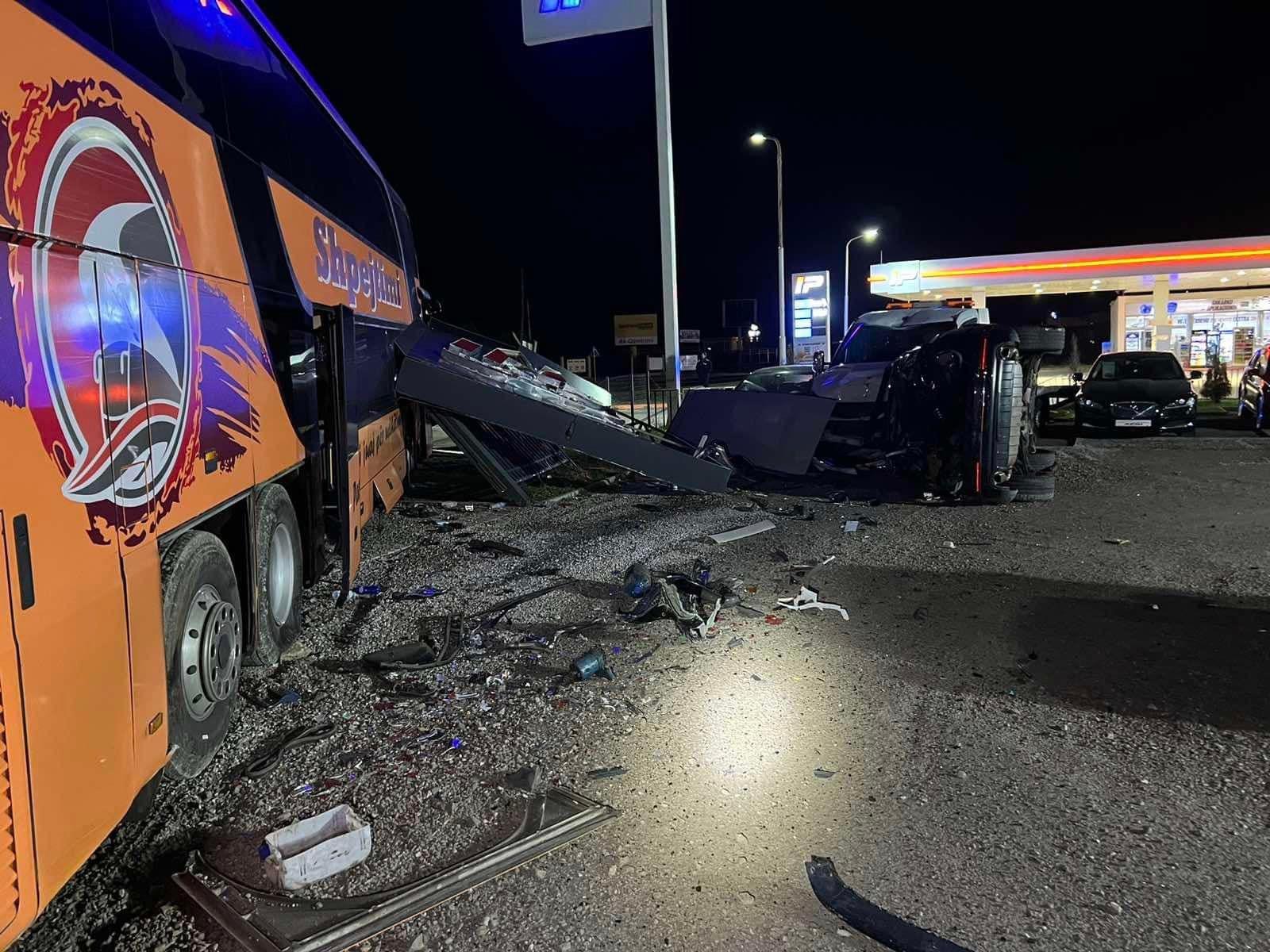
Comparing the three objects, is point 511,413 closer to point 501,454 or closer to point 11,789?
point 501,454

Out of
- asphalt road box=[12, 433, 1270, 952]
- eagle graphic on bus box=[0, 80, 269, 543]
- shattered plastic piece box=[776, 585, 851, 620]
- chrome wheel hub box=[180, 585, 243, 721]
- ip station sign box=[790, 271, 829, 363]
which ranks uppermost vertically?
ip station sign box=[790, 271, 829, 363]

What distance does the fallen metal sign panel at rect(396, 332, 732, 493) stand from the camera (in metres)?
7.53

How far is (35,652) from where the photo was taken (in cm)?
231

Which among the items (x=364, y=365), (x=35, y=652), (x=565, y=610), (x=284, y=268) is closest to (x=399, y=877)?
(x=35, y=652)

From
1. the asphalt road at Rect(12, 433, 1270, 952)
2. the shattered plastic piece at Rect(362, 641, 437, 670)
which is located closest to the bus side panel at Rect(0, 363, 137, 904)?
the asphalt road at Rect(12, 433, 1270, 952)

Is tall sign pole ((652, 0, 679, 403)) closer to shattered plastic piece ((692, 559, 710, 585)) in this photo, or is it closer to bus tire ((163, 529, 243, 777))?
shattered plastic piece ((692, 559, 710, 585))

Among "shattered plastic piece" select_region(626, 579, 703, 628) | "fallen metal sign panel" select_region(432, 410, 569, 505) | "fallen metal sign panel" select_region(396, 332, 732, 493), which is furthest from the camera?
"fallen metal sign panel" select_region(432, 410, 569, 505)

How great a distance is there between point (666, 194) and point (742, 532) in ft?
26.6

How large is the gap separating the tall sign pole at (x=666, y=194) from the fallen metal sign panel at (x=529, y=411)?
606 cm

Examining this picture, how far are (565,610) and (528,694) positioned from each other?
145 cm

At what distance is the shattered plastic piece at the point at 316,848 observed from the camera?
9.70ft

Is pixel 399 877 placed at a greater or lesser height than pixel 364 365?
lesser

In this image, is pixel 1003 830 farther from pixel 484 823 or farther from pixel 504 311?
pixel 504 311

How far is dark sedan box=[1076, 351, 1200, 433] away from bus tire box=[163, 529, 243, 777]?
1414cm
